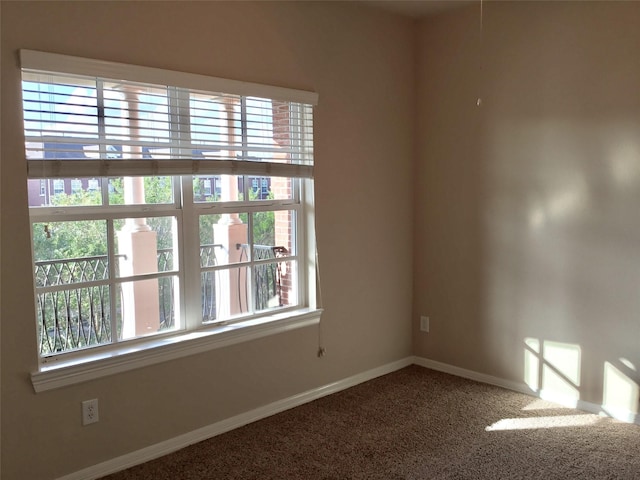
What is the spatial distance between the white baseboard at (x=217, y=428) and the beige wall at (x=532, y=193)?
0.71 metres

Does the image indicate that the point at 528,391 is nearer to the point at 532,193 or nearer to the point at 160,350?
the point at 532,193

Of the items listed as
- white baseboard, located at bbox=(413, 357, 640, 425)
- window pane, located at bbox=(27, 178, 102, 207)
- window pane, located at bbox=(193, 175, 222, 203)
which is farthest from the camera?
white baseboard, located at bbox=(413, 357, 640, 425)

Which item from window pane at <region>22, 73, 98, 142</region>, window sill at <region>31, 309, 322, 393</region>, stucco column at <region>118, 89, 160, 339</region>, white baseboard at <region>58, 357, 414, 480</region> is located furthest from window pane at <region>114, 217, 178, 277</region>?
white baseboard at <region>58, 357, 414, 480</region>

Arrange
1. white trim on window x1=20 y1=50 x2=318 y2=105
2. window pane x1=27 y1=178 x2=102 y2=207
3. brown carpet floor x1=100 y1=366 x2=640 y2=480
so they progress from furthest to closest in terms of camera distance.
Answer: brown carpet floor x1=100 y1=366 x2=640 y2=480 < window pane x1=27 y1=178 x2=102 y2=207 < white trim on window x1=20 y1=50 x2=318 y2=105

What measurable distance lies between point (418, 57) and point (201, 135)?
197cm

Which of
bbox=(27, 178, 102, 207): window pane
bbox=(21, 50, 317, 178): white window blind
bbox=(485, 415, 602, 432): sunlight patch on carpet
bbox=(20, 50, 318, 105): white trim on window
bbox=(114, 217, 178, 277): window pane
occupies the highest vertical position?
bbox=(20, 50, 318, 105): white trim on window

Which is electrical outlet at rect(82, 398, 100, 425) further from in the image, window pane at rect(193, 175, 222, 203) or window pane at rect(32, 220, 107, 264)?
window pane at rect(193, 175, 222, 203)

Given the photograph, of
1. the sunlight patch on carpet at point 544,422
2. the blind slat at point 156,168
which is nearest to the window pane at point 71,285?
the blind slat at point 156,168

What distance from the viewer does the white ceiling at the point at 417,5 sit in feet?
12.8

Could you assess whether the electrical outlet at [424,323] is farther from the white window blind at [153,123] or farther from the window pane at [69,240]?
the window pane at [69,240]

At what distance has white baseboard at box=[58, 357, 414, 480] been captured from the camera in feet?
9.44

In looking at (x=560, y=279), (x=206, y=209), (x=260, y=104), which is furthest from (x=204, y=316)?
(x=560, y=279)

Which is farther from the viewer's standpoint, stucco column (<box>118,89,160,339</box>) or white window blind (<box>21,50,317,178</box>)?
stucco column (<box>118,89,160,339</box>)

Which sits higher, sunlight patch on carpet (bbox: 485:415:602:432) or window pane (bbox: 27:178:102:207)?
window pane (bbox: 27:178:102:207)
